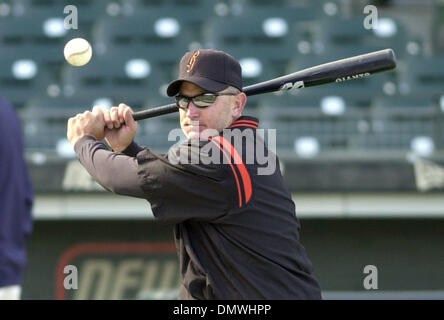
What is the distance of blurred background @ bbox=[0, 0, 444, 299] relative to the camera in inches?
248

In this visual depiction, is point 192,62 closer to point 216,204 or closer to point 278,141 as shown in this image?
point 216,204

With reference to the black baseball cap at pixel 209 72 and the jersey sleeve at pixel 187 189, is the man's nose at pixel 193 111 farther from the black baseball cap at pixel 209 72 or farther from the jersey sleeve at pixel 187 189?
the jersey sleeve at pixel 187 189

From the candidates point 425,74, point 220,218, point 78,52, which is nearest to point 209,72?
point 220,218

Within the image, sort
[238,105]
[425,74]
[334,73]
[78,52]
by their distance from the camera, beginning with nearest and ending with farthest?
[238,105]
[334,73]
[78,52]
[425,74]

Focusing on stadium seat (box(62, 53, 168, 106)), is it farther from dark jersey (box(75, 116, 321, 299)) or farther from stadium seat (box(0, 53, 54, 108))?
dark jersey (box(75, 116, 321, 299))

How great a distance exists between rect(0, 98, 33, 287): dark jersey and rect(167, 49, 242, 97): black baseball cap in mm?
546

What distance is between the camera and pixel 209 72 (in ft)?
8.76

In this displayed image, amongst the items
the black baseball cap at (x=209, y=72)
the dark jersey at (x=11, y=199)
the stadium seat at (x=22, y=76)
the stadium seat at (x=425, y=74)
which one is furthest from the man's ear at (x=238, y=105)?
the stadium seat at (x=425, y=74)

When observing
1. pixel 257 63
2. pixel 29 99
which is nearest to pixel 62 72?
pixel 29 99

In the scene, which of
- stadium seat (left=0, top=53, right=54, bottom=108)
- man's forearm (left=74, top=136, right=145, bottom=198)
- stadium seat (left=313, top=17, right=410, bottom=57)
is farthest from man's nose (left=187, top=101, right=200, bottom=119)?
stadium seat (left=313, top=17, right=410, bottom=57)

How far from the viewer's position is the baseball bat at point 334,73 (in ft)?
9.23

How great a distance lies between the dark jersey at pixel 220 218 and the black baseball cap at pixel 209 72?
0.18 meters

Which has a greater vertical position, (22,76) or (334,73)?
(22,76)

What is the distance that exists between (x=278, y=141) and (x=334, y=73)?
4.09 meters
